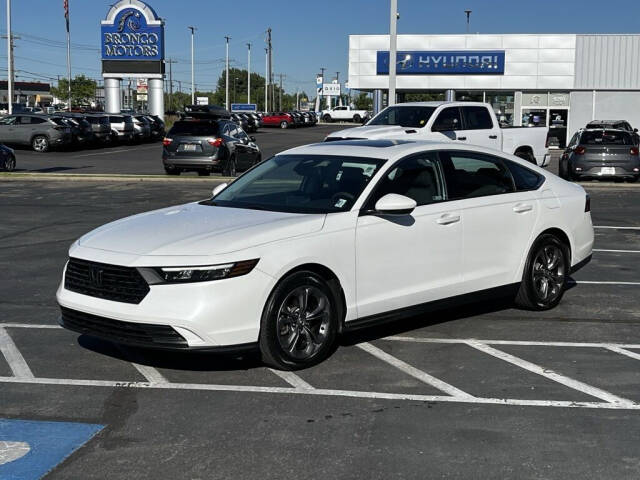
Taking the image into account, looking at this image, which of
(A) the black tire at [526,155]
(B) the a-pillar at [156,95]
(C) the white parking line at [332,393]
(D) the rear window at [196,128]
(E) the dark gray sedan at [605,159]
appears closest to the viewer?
(C) the white parking line at [332,393]

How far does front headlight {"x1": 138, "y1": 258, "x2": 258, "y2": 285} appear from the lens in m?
5.75

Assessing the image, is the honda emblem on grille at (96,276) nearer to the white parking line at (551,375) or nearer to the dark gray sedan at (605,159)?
the white parking line at (551,375)

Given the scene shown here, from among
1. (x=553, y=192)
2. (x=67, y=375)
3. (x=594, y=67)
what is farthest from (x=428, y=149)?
(x=594, y=67)

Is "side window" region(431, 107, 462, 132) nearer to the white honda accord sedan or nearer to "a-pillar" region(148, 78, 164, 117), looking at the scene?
the white honda accord sedan

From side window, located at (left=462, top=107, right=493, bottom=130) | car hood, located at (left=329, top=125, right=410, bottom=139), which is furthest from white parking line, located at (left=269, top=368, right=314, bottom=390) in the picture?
side window, located at (left=462, top=107, right=493, bottom=130)

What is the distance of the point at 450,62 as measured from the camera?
46156 millimetres

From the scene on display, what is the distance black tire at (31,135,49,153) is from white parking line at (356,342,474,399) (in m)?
35.1

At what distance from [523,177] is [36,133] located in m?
34.9

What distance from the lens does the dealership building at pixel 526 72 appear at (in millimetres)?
44656

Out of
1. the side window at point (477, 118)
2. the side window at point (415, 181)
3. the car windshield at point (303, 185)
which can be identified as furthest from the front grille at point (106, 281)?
the side window at point (477, 118)

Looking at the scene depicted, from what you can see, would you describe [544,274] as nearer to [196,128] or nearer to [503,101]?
[196,128]

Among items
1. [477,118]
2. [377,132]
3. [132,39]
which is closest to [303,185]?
[377,132]

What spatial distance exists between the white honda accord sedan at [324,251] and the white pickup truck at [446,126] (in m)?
9.62

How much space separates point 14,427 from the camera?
510 centimetres
